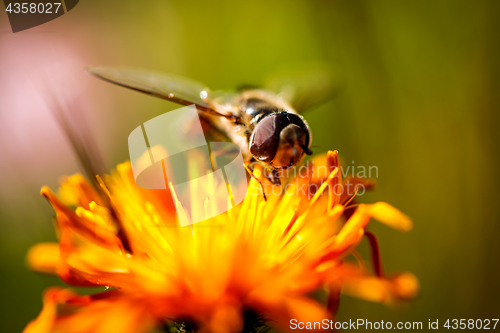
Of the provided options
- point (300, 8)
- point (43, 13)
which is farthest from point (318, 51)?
point (43, 13)

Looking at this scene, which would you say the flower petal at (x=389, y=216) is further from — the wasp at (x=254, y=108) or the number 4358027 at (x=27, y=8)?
the number 4358027 at (x=27, y=8)

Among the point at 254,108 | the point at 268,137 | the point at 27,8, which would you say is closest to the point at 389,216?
the point at 268,137

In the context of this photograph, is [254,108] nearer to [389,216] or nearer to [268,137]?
[268,137]

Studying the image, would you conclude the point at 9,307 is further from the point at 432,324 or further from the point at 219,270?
the point at 432,324

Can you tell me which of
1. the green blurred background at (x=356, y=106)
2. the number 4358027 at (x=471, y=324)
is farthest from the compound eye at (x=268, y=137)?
the number 4358027 at (x=471, y=324)

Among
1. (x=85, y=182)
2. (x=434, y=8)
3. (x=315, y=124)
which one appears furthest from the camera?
(x=315, y=124)

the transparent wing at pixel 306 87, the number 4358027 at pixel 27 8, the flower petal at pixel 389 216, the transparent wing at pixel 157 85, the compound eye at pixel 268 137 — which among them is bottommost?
the flower petal at pixel 389 216
